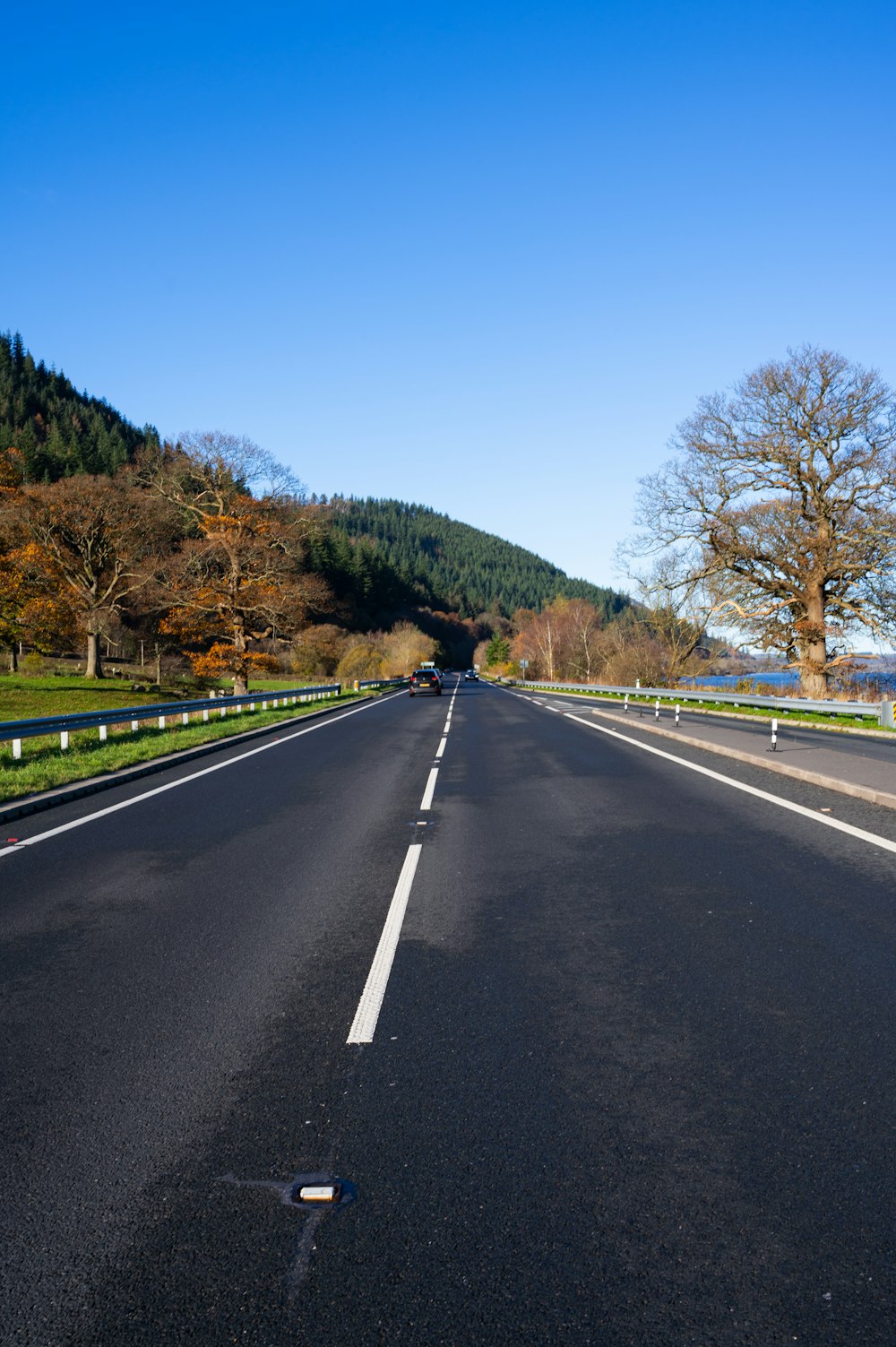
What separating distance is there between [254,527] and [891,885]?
123 ft

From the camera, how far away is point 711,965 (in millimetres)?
5262

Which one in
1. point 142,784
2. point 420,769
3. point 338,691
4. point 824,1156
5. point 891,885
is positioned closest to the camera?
point 824,1156

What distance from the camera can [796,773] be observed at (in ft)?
45.9

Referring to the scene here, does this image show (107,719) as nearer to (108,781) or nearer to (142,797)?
(108,781)

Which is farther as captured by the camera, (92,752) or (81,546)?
(81,546)

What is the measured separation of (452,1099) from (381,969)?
5.50 ft

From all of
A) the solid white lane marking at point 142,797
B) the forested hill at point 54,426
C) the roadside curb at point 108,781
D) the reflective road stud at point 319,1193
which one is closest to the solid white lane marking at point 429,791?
the solid white lane marking at point 142,797

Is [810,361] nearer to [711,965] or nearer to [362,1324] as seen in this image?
[711,965]

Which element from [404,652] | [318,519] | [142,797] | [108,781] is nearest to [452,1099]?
[142,797]

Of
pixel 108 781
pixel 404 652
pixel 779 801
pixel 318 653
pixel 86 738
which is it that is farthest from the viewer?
pixel 404 652

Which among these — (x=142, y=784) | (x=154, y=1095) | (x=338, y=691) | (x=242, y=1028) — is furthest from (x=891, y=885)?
(x=338, y=691)

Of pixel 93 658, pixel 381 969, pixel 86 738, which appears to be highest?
pixel 93 658

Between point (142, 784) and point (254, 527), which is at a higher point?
point (254, 527)

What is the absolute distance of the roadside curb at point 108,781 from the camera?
36.3 feet
